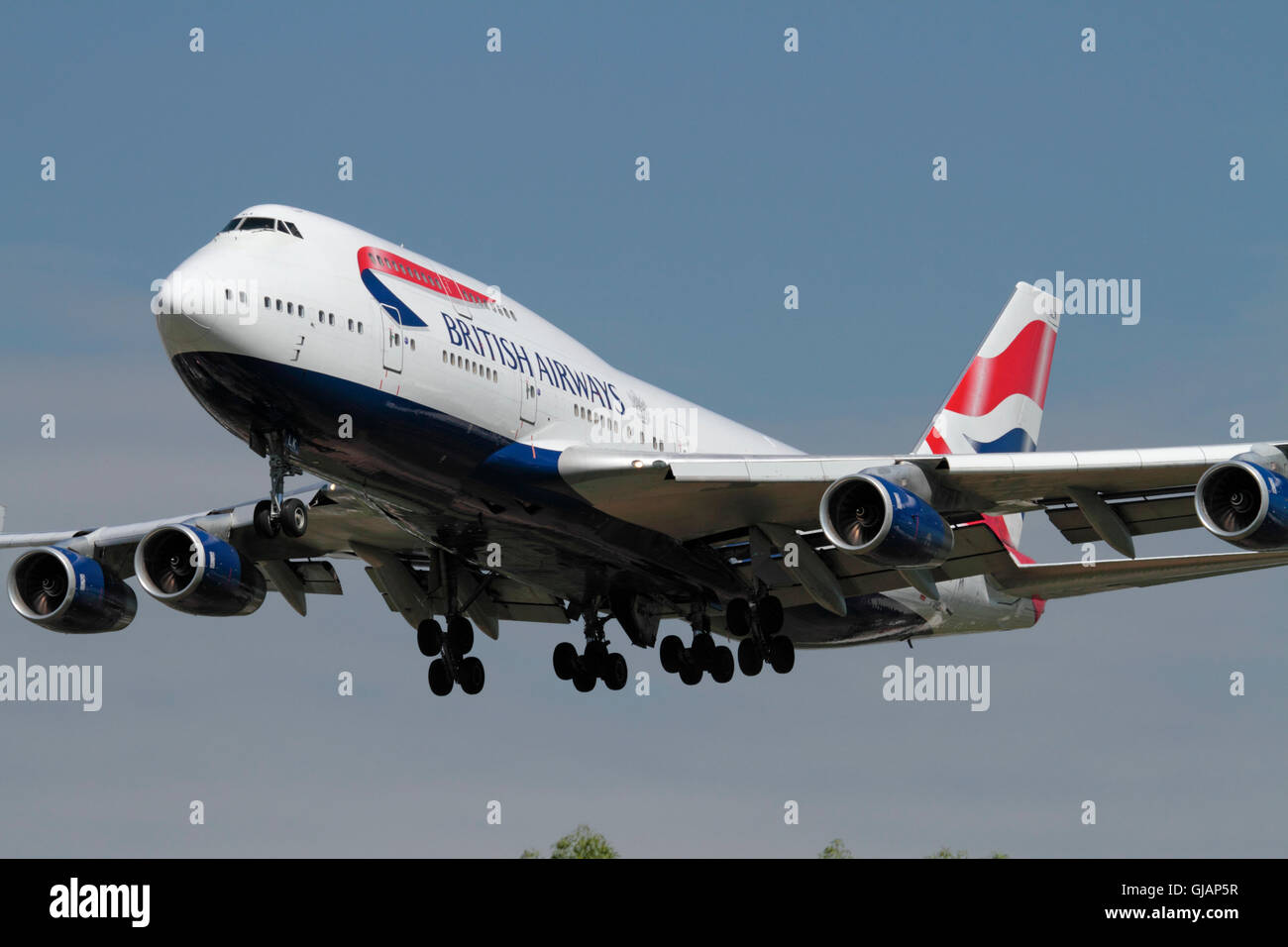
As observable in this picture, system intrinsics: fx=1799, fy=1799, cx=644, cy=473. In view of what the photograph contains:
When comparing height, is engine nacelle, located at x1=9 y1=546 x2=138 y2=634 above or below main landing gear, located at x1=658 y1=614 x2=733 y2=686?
above

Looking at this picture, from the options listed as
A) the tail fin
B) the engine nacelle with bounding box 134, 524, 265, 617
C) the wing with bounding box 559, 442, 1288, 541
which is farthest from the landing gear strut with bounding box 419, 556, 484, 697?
the tail fin

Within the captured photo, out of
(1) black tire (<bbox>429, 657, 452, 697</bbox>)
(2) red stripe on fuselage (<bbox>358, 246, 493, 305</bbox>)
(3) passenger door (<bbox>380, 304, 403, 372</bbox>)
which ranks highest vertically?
(2) red stripe on fuselage (<bbox>358, 246, 493, 305</bbox>)

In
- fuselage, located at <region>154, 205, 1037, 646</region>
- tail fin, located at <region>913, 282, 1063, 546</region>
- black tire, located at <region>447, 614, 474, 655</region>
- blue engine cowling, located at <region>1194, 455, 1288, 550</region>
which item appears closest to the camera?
fuselage, located at <region>154, 205, 1037, 646</region>

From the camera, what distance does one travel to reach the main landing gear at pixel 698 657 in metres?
38.9

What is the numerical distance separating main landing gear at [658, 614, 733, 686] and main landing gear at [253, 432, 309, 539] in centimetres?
1175

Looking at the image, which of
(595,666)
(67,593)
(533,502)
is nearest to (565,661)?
(595,666)

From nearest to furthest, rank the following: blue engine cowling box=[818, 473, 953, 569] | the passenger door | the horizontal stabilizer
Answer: the passenger door, blue engine cowling box=[818, 473, 953, 569], the horizontal stabilizer

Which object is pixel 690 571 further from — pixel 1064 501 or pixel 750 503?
pixel 1064 501

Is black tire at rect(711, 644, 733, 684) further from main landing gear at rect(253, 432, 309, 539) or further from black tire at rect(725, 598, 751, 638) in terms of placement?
main landing gear at rect(253, 432, 309, 539)

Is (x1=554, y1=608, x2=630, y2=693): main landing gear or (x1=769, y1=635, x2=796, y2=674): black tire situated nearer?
(x1=769, y1=635, x2=796, y2=674): black tire

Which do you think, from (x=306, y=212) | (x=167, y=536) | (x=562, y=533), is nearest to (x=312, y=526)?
(x=167, y=536)

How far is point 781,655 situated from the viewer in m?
37.0

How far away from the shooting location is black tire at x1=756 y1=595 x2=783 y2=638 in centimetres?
3622

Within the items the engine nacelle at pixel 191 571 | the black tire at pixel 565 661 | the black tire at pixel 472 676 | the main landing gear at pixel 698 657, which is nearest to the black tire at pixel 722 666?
the main landing gear at pixel 698 657
